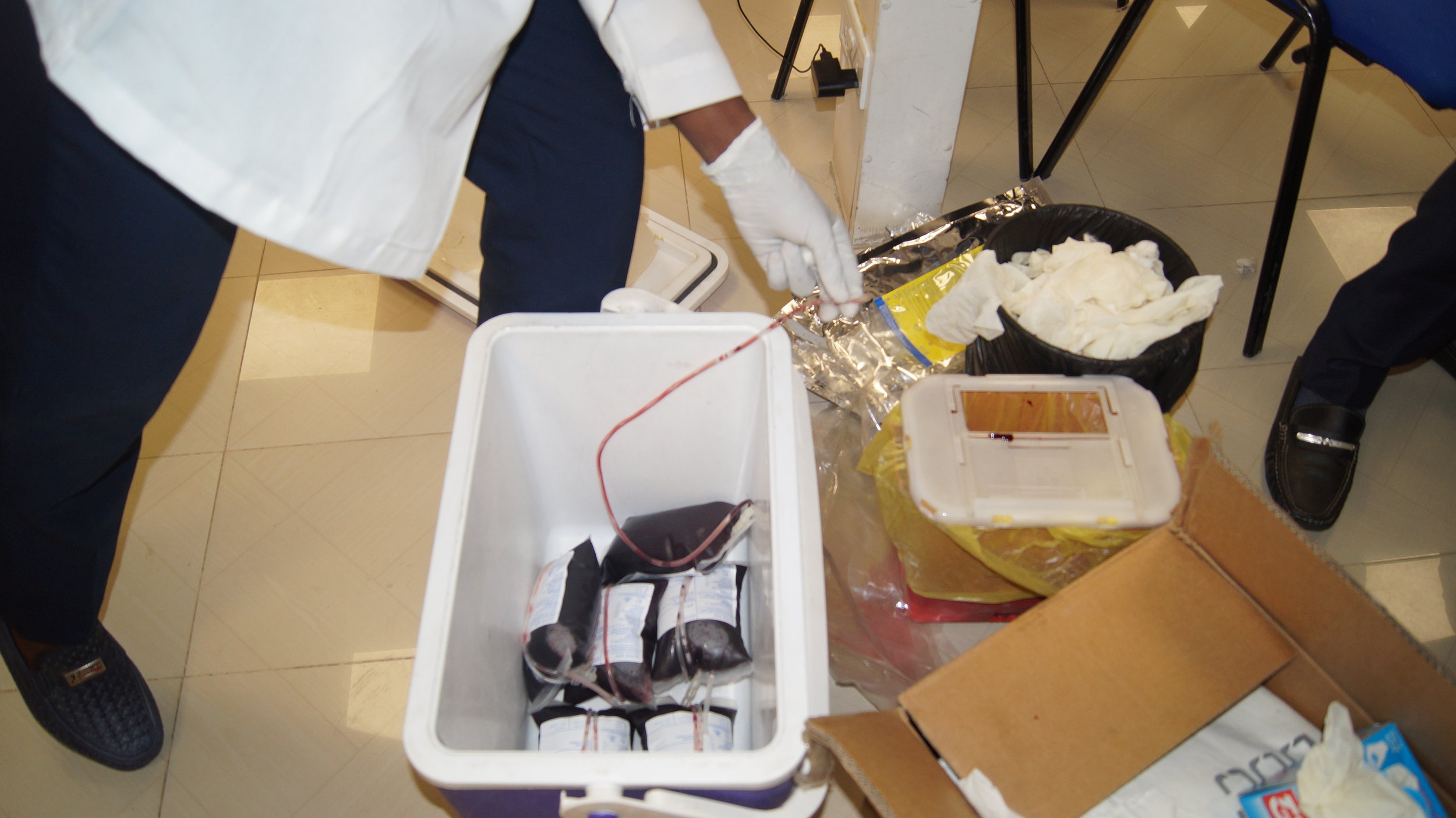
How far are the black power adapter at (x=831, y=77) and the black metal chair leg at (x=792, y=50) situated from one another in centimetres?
6

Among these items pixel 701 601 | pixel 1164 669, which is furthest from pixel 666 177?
pixel 1164 669

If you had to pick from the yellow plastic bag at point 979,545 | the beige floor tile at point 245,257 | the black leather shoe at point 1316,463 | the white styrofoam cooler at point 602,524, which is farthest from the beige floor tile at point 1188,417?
the beige floor tile at point 245,257

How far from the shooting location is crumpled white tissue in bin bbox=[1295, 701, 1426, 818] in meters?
0.62

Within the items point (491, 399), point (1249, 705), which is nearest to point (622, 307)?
point (491, 399)

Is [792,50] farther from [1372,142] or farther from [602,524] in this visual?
[1372,142]

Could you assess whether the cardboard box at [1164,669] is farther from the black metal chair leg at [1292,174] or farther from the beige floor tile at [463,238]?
the beige floor tile at [463,238]

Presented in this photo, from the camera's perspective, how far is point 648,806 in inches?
20.7

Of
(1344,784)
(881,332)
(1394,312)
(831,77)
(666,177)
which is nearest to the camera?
(1344,784)

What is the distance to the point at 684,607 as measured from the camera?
81 cm

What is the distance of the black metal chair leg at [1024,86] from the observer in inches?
51.4

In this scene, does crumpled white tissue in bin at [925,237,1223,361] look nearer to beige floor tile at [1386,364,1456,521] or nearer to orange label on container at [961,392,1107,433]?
orange label on container at [961,392,1107,433]

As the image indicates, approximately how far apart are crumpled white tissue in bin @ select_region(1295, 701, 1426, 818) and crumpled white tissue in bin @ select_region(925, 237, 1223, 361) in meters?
0.43

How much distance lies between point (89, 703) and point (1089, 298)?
1302 mm

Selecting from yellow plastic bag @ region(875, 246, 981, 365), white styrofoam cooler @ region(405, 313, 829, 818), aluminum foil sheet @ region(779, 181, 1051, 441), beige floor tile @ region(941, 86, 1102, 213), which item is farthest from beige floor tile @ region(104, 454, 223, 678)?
beige floor tile @ region(941, 86, 1102, 213)
